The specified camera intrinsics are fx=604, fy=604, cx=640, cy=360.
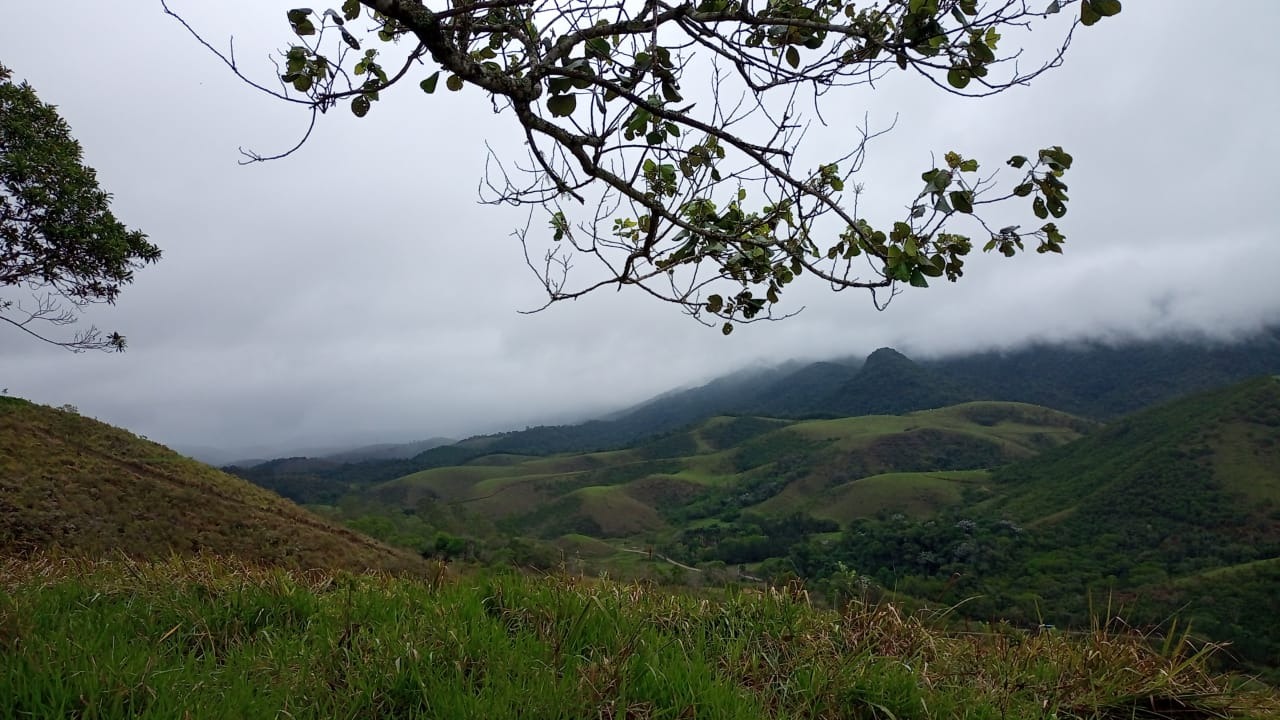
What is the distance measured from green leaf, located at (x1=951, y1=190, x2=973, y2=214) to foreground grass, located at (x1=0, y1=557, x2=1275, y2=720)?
2.35m

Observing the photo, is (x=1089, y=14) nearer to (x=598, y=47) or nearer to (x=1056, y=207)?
(x=1056, y=207)

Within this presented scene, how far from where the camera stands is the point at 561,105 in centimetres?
330

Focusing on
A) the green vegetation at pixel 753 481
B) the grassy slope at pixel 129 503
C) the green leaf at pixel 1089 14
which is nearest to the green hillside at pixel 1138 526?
the green vegetation at pixel 753 481

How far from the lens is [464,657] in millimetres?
3086

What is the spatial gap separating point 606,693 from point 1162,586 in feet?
287

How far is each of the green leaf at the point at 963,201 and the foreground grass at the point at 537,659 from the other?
235 cm

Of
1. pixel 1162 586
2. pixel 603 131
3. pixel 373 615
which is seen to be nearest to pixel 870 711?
pixel 373 615

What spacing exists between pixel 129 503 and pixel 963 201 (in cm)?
3028

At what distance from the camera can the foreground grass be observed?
271 centimetres

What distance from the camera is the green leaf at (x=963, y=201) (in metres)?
2.76

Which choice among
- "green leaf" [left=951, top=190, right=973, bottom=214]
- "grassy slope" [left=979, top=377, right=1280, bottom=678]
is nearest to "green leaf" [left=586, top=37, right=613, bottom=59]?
"green leaf" [left=951, top=190, right=973, bottom=214]

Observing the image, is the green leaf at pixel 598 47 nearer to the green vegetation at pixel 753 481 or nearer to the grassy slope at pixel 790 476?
the green vegetation at pixel 753 481

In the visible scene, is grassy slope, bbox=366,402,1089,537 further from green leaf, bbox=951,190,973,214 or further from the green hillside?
green leaf, bbox=951,190,973,214

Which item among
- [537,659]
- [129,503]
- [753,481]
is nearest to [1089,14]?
[537,659]
